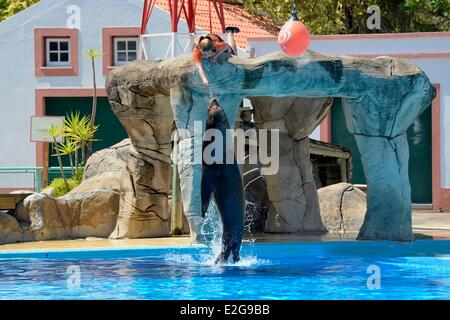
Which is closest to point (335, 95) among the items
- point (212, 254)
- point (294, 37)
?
point (294, 37)

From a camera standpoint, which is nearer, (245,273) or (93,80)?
(245,273)

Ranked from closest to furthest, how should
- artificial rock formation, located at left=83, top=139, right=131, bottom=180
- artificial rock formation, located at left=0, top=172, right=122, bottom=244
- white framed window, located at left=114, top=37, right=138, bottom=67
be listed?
artificial rock formation, located at left=0, top=172, right=122, bottom=244 < artificial rock formation, located at left=83, top=139, right=131, bottom=180 < white framed window, located at left=114, top=37, right=138, bottom=67

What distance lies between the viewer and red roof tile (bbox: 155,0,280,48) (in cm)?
3109

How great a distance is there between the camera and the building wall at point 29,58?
30219mm

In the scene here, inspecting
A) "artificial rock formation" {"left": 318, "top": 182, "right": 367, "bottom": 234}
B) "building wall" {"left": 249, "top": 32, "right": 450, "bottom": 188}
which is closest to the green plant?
"artificial rock formation" {"left": 318, "top": 182, "right": 367, "bottom": 234}

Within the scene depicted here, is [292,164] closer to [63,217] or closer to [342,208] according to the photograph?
[342,208]

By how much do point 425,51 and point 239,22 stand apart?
31.7ft

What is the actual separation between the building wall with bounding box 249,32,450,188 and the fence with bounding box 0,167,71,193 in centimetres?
641

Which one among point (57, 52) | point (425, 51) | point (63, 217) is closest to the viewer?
point (63, 217)

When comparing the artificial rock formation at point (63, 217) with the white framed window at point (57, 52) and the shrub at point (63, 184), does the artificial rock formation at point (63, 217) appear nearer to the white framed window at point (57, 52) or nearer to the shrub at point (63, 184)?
the shrub at point (63, 184)

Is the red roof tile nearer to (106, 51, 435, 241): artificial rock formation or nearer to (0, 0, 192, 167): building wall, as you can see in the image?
(0, 0, 192, 167): building wall

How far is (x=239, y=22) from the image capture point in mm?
32781
